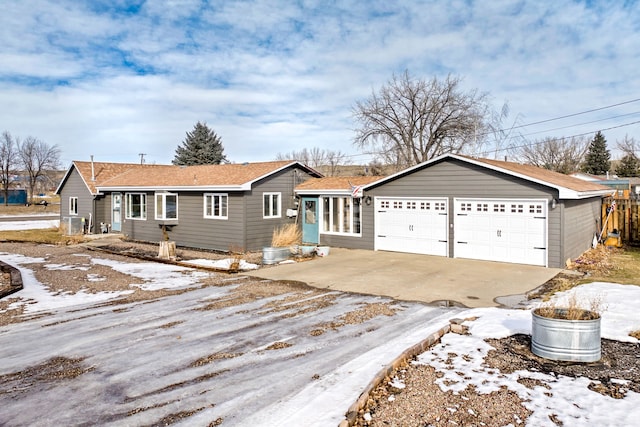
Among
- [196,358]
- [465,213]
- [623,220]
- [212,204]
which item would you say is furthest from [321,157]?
[196,358]

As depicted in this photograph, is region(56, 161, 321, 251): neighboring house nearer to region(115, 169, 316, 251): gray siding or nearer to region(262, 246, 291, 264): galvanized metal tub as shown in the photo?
region(115, 169, 316, 251): gray siding

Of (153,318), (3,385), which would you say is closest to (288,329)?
(153,318)

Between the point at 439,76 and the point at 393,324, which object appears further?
the point at 439,76

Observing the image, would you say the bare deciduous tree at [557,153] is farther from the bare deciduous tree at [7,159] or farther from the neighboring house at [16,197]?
the neighboring house at [16,197]

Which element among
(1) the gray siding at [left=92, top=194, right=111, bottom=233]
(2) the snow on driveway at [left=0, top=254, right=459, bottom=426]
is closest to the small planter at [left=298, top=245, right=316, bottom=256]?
(2) the snow on driveway at [left=0, top=254, right=459, bottom=426]

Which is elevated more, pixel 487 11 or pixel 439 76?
pixel 439 76

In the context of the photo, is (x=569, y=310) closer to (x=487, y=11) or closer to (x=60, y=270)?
(x=60, y=270)

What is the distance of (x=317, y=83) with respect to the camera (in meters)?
26.6

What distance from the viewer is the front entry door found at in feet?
69.8

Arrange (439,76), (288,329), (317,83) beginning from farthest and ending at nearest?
(439,76)
(317,83)
(288,329)

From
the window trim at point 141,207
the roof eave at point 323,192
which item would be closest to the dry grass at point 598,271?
the roof eave at point 323,192

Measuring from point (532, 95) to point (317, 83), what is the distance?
609 inches

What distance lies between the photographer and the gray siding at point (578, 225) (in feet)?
39.8

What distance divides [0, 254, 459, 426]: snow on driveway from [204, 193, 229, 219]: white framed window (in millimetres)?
7680
